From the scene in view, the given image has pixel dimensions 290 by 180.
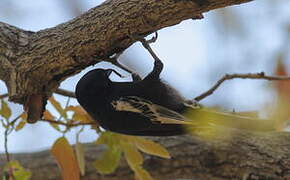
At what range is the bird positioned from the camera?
1678 mm

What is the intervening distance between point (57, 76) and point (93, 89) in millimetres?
118

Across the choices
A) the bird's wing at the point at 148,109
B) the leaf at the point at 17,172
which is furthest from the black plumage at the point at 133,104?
the leaf at the point at 17,172

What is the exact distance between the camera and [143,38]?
155cm

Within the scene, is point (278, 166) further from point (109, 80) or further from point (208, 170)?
point (109, 80)

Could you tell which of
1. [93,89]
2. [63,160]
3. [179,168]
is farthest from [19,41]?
[179,168]

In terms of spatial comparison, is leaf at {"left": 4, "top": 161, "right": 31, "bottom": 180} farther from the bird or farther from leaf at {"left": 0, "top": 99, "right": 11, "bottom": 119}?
the bird

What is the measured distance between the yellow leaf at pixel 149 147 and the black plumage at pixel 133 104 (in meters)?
0.12

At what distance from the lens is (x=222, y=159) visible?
2.04 m

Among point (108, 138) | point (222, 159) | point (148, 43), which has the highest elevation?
point (148, 43)

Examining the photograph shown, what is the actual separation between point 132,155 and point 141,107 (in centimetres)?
26

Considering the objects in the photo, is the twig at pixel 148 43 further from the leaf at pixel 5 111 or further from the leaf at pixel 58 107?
the leaf at pixel 5 111

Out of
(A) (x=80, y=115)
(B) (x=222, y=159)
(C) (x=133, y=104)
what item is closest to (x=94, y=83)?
(C) (x=133, y=104)

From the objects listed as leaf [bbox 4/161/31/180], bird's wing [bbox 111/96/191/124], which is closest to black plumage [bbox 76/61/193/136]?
bird's wing [bbox 111/96/191/124]

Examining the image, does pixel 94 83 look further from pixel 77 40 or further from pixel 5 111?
pixel 5 111
